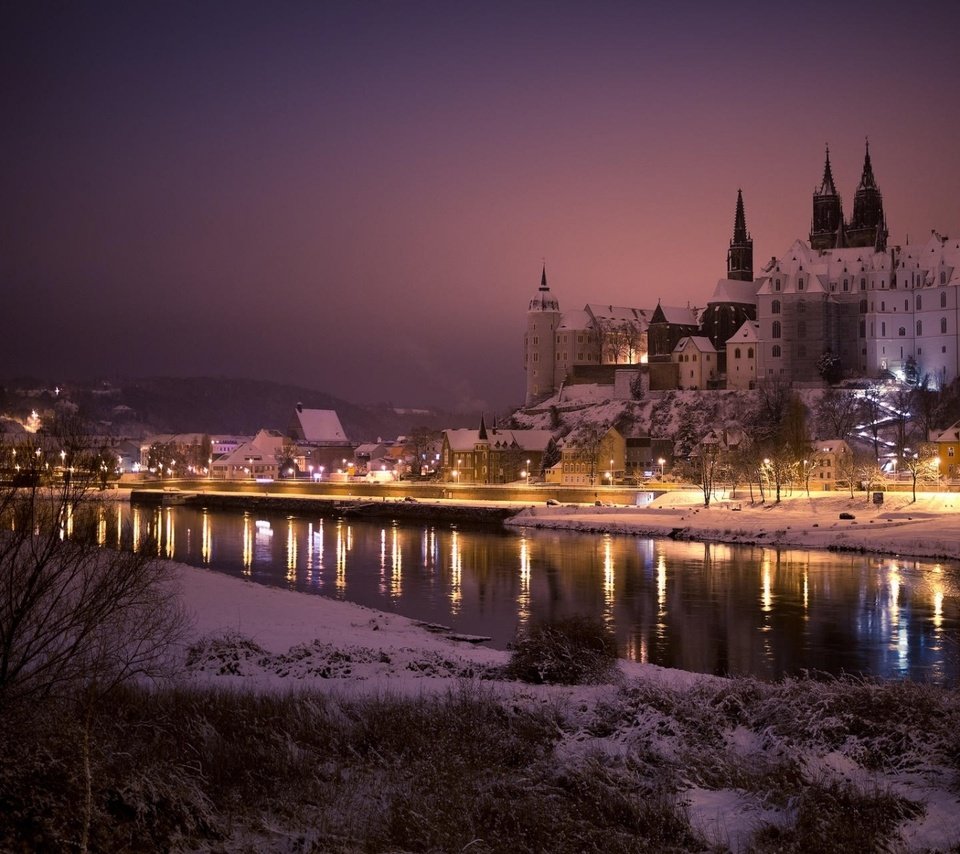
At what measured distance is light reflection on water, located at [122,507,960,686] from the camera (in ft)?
75.6

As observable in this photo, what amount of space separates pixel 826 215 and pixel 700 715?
119 metres

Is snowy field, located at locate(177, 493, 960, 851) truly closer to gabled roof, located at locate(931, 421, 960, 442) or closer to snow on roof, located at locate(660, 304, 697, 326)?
gabled roof, located at locate(931, 421, 960, 442)

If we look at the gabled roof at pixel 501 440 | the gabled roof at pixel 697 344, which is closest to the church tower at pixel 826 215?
the gabled roof at pixel 697 344

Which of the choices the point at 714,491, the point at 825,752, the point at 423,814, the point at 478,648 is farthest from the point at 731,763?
the point at 714,491

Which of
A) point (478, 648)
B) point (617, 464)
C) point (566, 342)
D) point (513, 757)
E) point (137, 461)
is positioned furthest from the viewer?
point (137, 461)

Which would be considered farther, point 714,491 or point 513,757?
A: point 714,491

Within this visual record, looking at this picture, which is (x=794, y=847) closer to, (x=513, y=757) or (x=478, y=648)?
(x=513, y=757)

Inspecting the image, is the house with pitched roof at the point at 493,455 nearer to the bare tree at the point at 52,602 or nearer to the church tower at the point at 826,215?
the church tower at the point at 826,215

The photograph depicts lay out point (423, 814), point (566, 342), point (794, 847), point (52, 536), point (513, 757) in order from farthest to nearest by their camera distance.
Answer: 1. point (566, 342)
2. point (513, 757)
3. point (52, 536)
4. point (423, 814)
5. point (794, 847)

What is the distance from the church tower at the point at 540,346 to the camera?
120 m

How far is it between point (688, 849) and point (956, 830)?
2.28 meters

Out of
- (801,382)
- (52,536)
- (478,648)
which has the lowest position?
(478,648)

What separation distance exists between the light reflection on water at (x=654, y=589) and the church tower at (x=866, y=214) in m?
77.8

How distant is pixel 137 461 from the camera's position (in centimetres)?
14412
